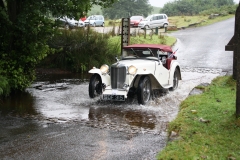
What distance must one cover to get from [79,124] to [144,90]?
2798 mm

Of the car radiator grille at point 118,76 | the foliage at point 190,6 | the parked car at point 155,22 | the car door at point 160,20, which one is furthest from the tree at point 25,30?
the foliage at point 190,6

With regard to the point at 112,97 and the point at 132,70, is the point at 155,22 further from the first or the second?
the point at 112,97

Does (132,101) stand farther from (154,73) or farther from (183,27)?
(183,27)

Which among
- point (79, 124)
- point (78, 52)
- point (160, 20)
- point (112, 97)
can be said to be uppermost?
point (160, 20)

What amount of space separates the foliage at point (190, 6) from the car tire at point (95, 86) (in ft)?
172

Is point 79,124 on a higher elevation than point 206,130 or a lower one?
lower

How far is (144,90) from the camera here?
1037 cm

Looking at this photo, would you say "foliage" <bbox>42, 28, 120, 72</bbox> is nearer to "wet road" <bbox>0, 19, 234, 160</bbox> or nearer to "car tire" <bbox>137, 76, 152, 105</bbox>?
"wet road" <bbox>0, 19, 234, 160</bbox>

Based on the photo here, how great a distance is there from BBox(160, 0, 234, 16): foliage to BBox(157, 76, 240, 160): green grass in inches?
2121

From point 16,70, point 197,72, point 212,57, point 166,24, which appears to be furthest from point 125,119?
point 166,24

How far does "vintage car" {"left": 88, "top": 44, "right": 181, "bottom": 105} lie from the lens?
10.1m

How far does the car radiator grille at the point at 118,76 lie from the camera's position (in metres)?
10.2

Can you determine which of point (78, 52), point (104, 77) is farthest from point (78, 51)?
point (104, 77)

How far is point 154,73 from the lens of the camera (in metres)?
10.9
